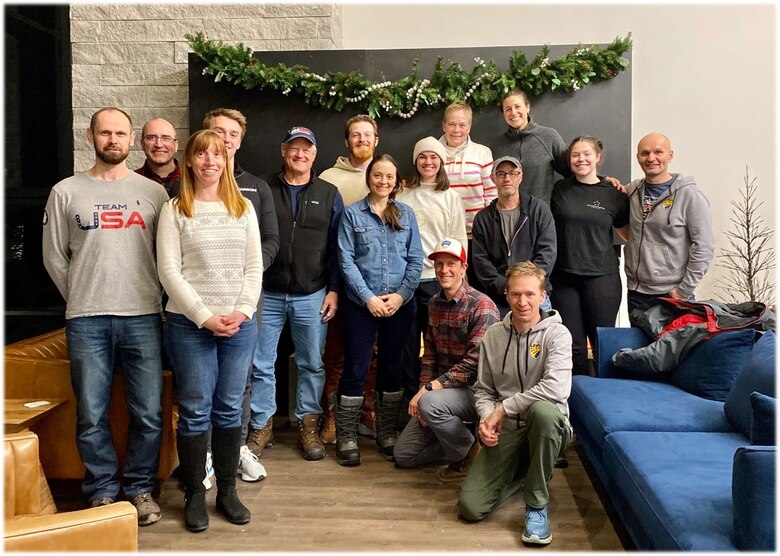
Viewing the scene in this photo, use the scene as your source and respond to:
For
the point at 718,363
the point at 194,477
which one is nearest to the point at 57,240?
the point at 194,477

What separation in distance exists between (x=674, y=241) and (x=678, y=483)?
71.2 inches

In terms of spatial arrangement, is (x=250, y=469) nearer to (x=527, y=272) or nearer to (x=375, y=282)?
(x=375, y=282)

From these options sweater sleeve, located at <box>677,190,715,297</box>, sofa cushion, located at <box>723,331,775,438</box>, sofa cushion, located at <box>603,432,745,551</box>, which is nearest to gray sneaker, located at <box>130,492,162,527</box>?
sofa cushion, located at <box>603,432,745,551</box>

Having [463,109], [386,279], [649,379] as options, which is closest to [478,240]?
[386,279]

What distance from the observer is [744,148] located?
504cm

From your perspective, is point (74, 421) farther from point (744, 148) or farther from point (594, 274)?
point (744, 148)

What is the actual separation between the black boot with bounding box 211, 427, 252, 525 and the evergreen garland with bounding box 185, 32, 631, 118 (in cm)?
239

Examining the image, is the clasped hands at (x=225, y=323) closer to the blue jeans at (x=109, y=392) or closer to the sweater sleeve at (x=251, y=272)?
the sweater sleeve at (x=251, y=272)

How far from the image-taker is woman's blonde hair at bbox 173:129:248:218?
261 cm

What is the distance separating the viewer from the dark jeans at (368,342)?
3395 millimetres

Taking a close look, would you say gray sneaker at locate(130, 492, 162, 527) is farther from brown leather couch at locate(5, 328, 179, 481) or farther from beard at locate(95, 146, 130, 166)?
beard at locate(95, 146, 130, 166)

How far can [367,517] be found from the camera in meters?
2.78

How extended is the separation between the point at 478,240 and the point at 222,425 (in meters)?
1.59

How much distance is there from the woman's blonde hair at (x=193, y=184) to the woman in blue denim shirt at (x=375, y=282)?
2.64 ft
